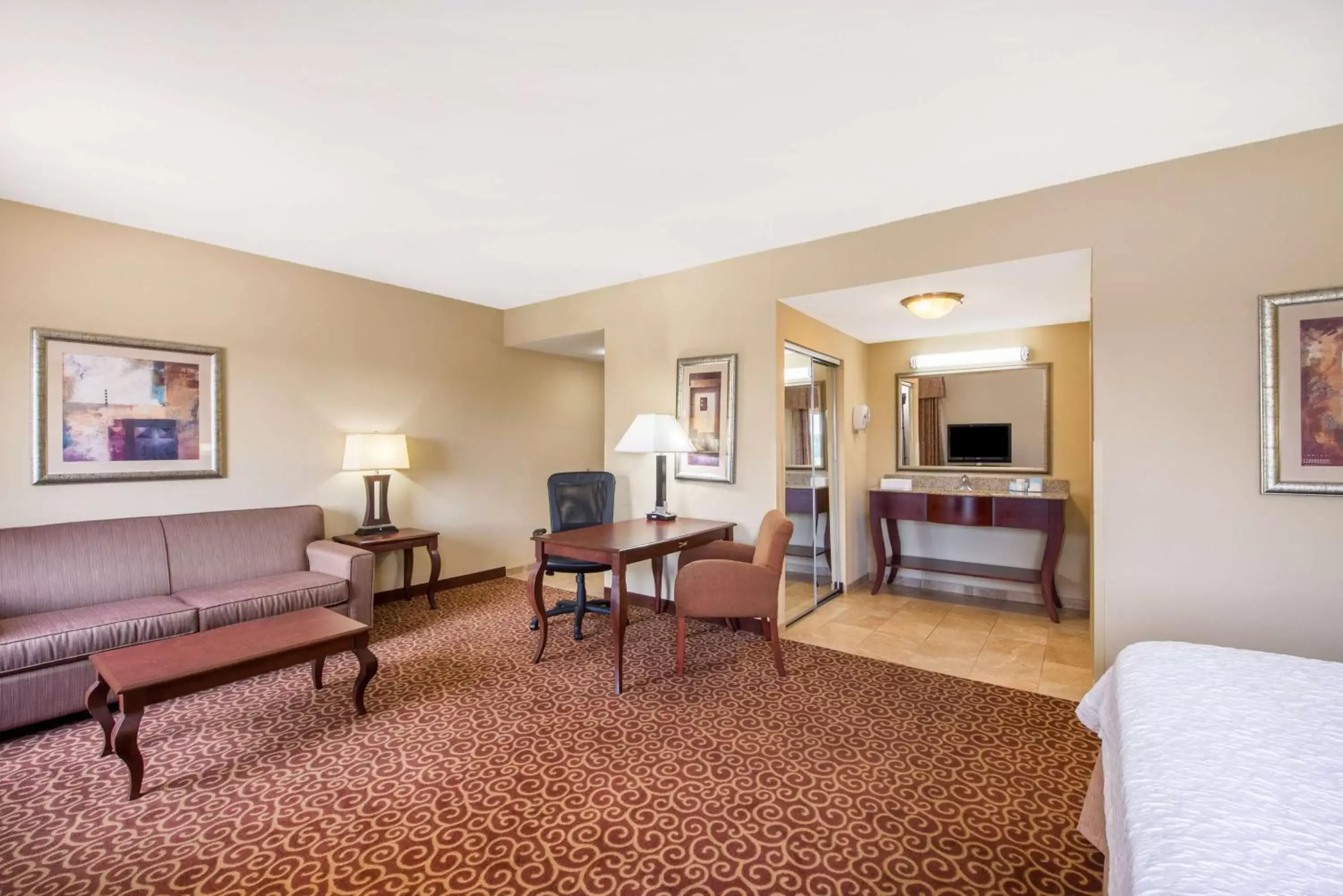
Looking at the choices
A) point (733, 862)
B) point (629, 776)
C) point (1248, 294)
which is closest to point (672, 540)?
point (629, 776)

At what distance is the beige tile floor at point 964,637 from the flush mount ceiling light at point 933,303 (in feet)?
7.13

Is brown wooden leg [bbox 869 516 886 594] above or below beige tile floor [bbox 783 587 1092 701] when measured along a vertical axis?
above

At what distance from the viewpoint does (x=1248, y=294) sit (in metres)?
2.49

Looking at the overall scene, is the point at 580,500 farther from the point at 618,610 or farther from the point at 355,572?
the point at 355,572

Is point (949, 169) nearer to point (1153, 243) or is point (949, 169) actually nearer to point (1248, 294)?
point (1153, 243)

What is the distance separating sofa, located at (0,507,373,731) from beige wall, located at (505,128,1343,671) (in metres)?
4.29

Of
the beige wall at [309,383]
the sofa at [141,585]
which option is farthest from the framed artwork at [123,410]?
the sofa at [141,585]

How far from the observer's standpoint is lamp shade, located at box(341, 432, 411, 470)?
4.22 metres

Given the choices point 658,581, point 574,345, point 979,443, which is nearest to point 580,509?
point 658,581

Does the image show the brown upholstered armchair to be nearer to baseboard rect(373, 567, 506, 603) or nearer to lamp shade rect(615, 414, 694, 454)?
lamp shade rect(615, 414, 694, 454)

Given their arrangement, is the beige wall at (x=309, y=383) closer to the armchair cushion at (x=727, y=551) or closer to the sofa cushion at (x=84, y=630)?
the sofa cushion at (x=84, y=630)

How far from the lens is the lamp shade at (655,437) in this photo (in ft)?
12.4

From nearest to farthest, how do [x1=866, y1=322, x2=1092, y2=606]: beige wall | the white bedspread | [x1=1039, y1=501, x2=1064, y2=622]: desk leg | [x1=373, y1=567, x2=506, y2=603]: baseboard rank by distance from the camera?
the white bedspread, [x1=1039, y1=501, x2=1064, y2=622]: desk leg, [x1=866, y1=322, x2=1092, y2=606]: beige wall, [x1=373, y1=567, x2=506, y2=603]: baseboard

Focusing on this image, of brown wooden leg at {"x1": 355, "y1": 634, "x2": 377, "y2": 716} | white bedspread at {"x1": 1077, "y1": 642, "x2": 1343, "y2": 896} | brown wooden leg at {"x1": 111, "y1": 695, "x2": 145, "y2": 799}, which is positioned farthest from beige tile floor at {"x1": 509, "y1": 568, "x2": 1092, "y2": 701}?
brown wooden leg at {"x1": 111, "y1": 695, "x2": 145, "y2": 799}
